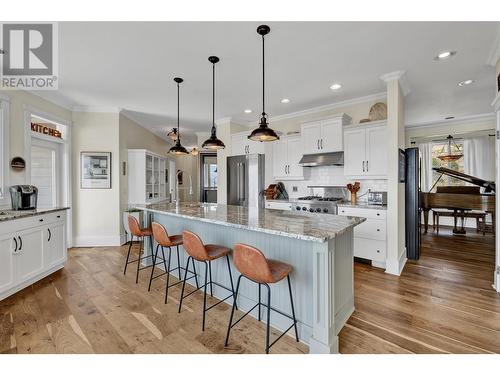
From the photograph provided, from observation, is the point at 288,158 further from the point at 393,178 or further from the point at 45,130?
Answer: the point at 45,130

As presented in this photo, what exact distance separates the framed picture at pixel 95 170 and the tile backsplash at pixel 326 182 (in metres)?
3.64

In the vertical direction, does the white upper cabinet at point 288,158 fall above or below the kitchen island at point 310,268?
above

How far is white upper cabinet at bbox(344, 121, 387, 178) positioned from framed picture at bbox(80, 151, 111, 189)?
4.52 m

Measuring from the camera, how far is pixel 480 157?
601cm

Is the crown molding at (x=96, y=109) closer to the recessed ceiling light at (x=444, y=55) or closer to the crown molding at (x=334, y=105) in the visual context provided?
the crown molding at (x=334, y=105)

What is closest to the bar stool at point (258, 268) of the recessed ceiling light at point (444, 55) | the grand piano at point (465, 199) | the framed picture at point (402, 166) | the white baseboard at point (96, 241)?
the framed picture at point (402, 166)

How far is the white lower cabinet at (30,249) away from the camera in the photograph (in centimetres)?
259

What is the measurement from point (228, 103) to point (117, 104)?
6.93ft

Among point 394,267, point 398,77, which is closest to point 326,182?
point 394,267

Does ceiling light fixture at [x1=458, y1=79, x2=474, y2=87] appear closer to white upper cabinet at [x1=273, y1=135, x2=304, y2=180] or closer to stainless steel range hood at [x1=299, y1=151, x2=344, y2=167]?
stainless steel range hood at [x1=299, y1=151, x2=344, y2=167]

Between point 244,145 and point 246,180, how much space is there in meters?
0.79

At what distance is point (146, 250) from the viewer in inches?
147
